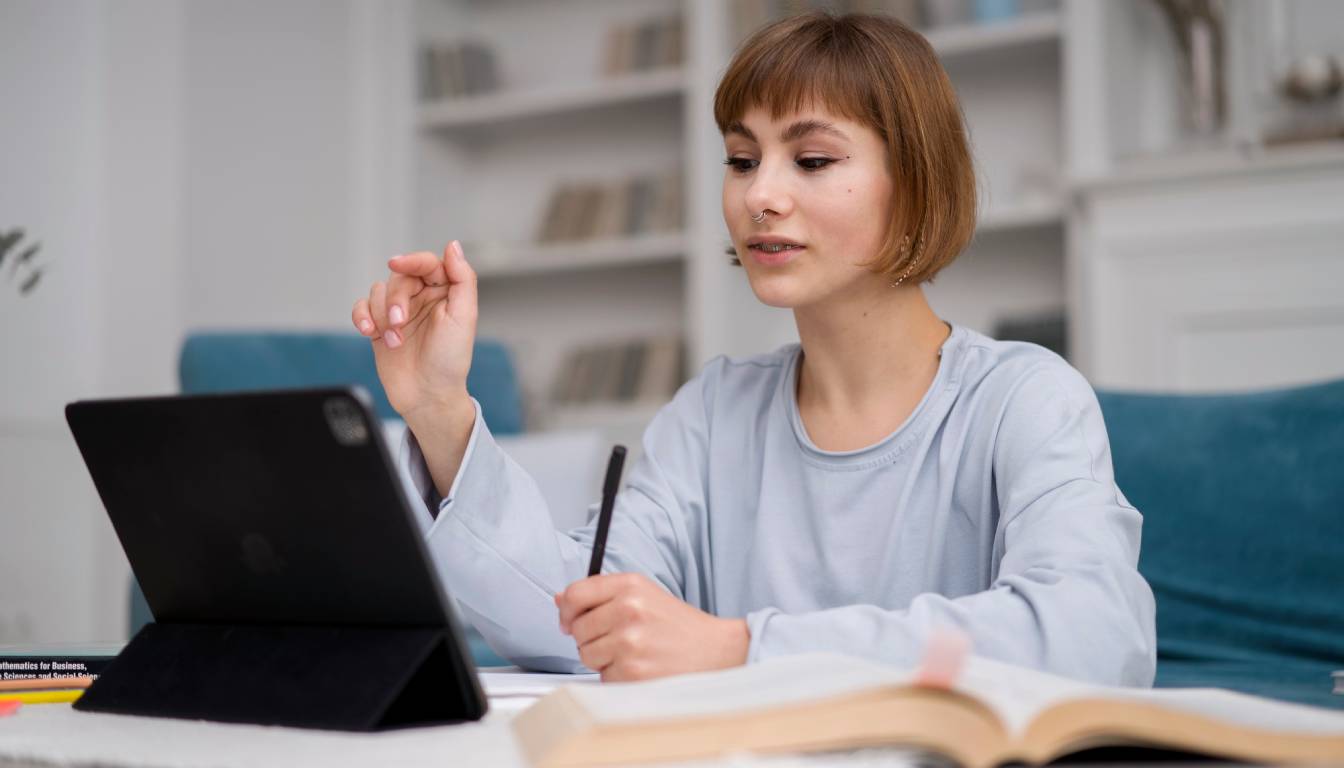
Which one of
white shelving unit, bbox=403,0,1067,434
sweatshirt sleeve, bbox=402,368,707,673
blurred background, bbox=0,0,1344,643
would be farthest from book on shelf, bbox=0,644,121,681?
white shelving unit, bbox=403,0,1067,434

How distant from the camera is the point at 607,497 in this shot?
2.59 feet

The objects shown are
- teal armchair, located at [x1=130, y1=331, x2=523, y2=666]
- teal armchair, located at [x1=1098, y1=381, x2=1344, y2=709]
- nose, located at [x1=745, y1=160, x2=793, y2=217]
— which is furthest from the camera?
teal armchair, located at [x1=130, y1=331, x2=523, y2=666]

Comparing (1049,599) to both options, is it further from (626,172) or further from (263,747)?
(626,172)

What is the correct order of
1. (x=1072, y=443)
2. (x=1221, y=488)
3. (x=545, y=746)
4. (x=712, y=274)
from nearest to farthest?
(x=545, y=746)
(x=1072, y=443)
(x=1221, y=488)
(x=712, y=274)

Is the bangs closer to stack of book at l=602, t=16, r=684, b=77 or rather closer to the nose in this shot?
the nose

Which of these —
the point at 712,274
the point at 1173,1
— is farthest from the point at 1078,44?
the point at 712,274

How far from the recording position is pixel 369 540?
0.62m

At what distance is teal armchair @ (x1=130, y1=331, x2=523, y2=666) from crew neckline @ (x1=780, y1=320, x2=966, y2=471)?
95cm

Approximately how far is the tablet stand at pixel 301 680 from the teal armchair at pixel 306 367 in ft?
4.24

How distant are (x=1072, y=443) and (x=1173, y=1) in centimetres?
229

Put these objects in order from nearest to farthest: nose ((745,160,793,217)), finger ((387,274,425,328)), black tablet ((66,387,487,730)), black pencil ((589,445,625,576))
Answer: black tablet ((66,387,487,730)) → black pencil ((589,445,625,576)) → finger ((387,274,425,328)) → nose ((745,160,793,217))

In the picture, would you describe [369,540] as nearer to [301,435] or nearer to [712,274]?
[301,435]

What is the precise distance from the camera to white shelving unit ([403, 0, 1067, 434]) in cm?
342

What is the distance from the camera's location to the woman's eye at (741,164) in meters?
1.24
